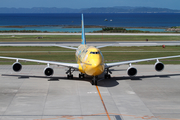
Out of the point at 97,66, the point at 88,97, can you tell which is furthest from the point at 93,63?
the point at 88,97

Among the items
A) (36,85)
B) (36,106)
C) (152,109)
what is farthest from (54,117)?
(36,85)

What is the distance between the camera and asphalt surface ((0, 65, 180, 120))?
19.1 m

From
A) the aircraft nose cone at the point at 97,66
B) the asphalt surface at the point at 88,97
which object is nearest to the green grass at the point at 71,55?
the asphalt surface at the point at 88,97

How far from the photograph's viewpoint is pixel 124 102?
22.1 metres

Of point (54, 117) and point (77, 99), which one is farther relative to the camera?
point (77, 99)

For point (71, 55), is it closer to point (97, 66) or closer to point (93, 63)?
point (93, 63)

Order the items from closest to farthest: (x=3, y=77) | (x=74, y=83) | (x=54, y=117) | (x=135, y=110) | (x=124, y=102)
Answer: (x=54, y=117)
(x=135, y=110)
(x=124, y=102)
(x=74, y=83)
(x=3, y=77)

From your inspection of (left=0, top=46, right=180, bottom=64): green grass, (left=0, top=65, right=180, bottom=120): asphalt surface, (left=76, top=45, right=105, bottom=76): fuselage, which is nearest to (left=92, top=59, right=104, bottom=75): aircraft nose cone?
(left=76, top=45, right=105, bottom=76): fuselage

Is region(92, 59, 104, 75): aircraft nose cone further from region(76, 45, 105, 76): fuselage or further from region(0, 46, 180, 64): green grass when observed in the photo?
region(0, 46, 180, 64): green grass

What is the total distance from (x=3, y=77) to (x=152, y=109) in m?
19.4

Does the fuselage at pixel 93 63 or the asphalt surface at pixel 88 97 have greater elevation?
the fuselage at pixel 93 63

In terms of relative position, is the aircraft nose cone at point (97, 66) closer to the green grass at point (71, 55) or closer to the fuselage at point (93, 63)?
the fuselage at point (93, 63)

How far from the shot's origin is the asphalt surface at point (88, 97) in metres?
19.1

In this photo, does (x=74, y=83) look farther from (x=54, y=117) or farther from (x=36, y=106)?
(x=54, y=117)
